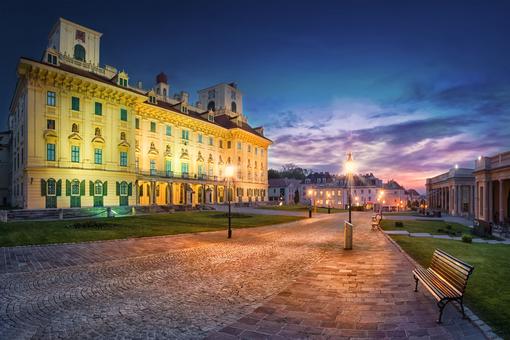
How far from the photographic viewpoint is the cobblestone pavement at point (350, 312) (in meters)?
4.98

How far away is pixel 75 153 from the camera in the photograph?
36.5 meters

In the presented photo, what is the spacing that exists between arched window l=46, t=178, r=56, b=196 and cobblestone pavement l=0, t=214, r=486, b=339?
2546 centimetres

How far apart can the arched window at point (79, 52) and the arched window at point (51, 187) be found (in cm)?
2031

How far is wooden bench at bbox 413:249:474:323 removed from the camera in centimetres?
530

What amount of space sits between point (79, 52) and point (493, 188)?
2303 inches

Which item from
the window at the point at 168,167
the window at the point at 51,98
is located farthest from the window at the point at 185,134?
the window at the point at 51,98

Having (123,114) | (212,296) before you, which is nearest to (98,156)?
(123,114)

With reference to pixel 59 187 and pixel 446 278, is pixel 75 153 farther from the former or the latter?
pixel 446 278

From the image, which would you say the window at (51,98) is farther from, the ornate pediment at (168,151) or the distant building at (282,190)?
the distant building at (282,190)

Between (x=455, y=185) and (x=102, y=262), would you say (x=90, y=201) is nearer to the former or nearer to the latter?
(x=102, y=262)

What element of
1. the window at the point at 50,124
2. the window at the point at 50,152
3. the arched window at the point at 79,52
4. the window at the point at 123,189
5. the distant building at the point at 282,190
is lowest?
the distant building at the point at 282,190

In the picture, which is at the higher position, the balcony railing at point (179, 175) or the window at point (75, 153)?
the window at point (75, 153)

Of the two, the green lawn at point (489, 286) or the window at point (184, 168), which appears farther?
the window at point (184, 168)

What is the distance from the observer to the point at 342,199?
102 metres
